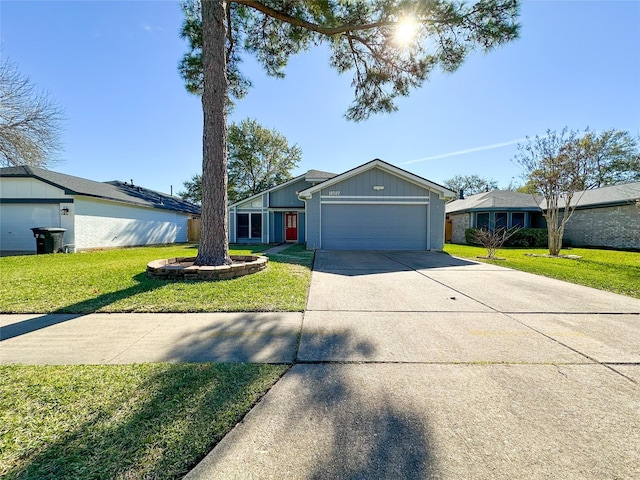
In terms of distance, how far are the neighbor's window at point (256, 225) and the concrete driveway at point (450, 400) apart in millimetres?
14245

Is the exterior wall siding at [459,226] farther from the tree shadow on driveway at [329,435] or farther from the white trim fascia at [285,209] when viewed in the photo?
the tree shadow on driveway at [329,435]

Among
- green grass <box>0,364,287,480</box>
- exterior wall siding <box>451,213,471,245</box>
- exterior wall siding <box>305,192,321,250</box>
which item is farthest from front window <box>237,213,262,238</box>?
green grass <box>0,364,287,480</box>

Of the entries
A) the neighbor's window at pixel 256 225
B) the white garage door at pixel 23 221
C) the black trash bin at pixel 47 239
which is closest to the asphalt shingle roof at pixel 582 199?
the neighbor's window at pixel 256 225

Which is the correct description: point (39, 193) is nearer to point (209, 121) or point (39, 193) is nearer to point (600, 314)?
point (209, 121)

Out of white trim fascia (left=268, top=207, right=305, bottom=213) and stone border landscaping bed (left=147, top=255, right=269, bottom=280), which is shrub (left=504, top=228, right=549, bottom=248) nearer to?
white trim fascia (left=268, top=207, right=305, bottom=213)

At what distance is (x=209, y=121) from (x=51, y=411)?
5.97 meters

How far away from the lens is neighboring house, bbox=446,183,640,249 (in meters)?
14.2

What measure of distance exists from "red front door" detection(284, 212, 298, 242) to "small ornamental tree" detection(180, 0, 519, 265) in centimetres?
903

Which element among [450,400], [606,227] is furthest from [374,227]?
[606,227]

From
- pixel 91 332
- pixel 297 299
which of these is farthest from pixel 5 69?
pixel 297 299

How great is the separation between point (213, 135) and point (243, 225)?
12.0 m

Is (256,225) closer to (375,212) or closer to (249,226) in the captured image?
(249,226)

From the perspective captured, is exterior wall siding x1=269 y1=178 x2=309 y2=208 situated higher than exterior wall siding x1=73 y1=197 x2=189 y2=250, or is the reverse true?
exterior wall siding x1=269 y1=178 x2=309 y2=208

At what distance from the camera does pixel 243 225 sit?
17984 mm
